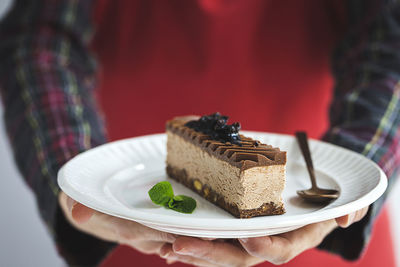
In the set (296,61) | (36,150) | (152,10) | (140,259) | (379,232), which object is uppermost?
(152,10)

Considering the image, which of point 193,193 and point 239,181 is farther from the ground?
point 239,181

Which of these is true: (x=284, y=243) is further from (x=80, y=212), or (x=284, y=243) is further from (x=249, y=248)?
(x=80, y=212)

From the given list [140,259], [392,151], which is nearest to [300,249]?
[392,151]

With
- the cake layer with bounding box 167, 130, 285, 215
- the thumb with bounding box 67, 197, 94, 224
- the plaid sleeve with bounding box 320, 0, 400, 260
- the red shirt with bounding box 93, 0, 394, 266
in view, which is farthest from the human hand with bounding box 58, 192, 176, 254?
the red shirt with bounding box 93, 0, 394, 266

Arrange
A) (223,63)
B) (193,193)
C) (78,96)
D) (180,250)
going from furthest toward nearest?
(223,63) < (78,96) < (193,193) < (180,250)

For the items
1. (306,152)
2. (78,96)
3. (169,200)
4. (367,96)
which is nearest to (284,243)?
(169,200)

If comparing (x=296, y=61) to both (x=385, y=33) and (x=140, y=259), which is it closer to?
(x=385, y=33)
